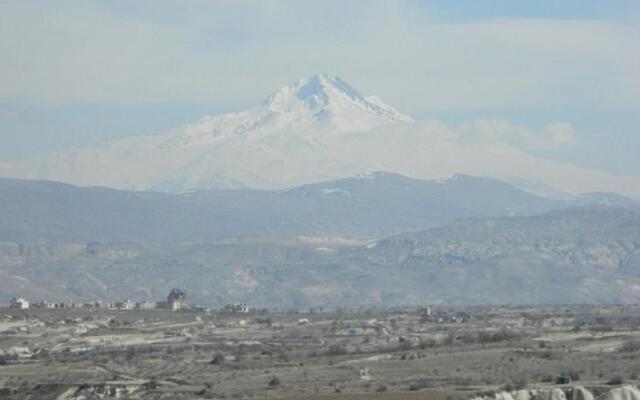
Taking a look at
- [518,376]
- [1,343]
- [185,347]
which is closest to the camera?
[518,376]

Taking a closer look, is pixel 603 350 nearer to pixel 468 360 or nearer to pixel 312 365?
pixel 468 360

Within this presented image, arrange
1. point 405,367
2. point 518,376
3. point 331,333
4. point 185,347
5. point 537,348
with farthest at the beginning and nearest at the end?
point 331,333 → point 185,347 → point 537,348 → point 405,367 → point 518,376

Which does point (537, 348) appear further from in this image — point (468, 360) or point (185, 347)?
point (185, 347)

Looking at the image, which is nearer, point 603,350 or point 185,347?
point 603,350

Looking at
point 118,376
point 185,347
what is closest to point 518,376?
point 118,376

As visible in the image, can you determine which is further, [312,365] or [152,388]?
[312,365]

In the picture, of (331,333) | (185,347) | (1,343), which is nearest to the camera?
(185,347)

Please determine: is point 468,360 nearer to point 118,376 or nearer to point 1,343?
point 118,376

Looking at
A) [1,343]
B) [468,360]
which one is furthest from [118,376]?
[1,343]

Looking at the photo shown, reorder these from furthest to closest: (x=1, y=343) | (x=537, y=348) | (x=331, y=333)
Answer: (x=331, y=333) < (x=1, y=343) < (x=537, y=348)
